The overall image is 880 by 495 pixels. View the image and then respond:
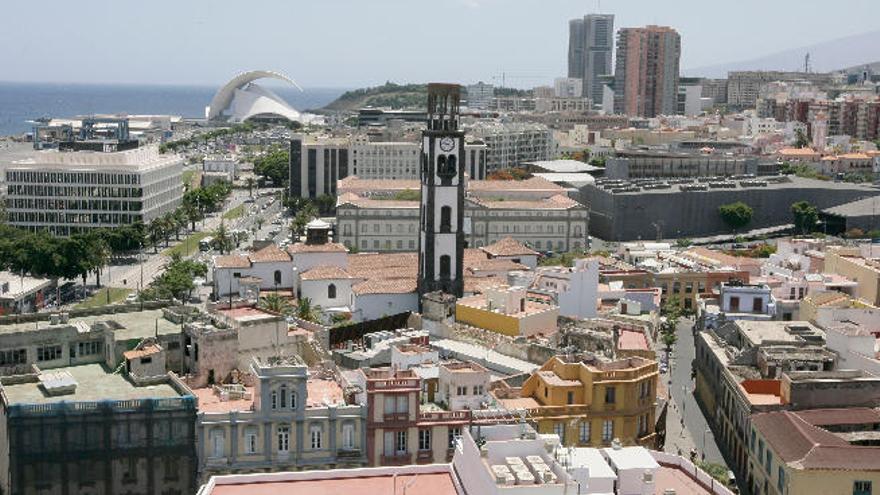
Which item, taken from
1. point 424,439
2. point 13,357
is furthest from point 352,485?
point 13,357

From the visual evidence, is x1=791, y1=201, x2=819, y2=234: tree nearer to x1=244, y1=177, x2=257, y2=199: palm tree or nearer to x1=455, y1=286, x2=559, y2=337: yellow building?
x1=455, y1=286, x2=559, y2=337: yellow building

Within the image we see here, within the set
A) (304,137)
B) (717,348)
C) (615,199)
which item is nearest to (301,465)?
(717,348)

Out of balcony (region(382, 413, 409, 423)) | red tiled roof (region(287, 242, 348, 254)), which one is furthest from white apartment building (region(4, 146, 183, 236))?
balcony (region(382, 413, 409, 423))

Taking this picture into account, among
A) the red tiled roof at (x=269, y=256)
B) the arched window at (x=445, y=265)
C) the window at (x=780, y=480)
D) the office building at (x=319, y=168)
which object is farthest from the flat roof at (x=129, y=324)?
the office building at (x=319, y=168)

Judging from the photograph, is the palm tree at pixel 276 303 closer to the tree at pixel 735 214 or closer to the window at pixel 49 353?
the window at pixel 49 353

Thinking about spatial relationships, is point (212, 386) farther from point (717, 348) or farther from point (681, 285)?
point (681, 285)

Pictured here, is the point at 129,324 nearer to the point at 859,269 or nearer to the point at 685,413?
the point at 685,413
